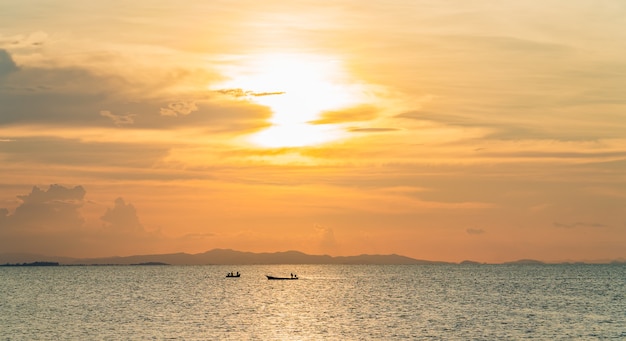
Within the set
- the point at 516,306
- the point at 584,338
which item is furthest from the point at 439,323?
the point at 516,306

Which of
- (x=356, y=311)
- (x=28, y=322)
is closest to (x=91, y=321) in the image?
(x=28, y=322)

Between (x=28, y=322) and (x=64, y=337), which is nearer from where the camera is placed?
(x=64, y=337)

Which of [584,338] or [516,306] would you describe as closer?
[584,338]

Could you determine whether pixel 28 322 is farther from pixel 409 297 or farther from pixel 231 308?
pixel 409 297

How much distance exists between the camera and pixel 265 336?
104562 mm

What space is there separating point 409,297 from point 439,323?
2548 inches

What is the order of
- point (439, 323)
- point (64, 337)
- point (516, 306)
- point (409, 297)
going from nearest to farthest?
point (64, 337) < point (439, 323) < point (516, 306) < point (409, 297)

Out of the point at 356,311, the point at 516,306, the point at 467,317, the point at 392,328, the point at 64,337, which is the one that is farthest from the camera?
the point at 516,306

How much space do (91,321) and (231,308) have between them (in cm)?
3224

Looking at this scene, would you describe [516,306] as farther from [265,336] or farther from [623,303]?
[265,336]

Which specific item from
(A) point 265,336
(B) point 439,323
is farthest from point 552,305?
(A) point 265,336

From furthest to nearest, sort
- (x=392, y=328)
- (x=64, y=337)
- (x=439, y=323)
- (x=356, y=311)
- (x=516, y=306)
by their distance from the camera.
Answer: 1. (x=516, y=306)
2. (x=356, y=311)
3. (x=439, y=323)
4. (x=392, y=328)
5. (x=64, y=337)

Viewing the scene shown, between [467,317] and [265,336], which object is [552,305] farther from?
[265,336]

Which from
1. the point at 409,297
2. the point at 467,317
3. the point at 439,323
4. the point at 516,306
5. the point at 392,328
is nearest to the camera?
the point at 392,328
